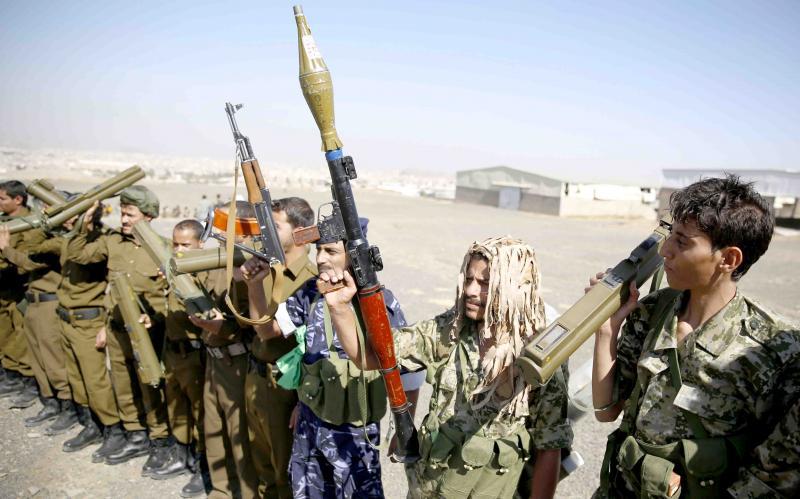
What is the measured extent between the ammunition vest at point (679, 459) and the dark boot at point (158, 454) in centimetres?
408

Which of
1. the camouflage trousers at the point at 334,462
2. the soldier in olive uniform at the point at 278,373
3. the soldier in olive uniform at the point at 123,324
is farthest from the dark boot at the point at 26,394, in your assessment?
the camouflage trousers at the point at 334,462

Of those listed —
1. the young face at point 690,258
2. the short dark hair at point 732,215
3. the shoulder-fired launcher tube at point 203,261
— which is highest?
the short dark hair at point 732,215

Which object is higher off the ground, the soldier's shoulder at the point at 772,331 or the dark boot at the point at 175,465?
the soldier's shoulder at the point at 772,331

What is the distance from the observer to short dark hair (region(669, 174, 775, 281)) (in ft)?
5.67

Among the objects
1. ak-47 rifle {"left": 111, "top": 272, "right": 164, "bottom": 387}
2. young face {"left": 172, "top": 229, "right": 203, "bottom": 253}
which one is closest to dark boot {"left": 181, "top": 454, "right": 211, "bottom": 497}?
ak-47 rifle {"left": 111, "top": 272, "right": 164, "bottom": 387}

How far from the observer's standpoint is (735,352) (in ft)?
5.79

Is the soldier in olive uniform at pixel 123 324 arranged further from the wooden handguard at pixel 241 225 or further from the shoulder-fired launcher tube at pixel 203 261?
the wooden handguard at pixel 241 225

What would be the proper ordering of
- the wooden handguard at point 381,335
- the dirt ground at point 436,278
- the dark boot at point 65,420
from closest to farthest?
the wooden handguard at point 381,335 < the dirt ground at point 436,278 < the dark boot at point 65,420

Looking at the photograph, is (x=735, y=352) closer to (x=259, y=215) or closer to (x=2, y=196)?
(x=259, y=215)

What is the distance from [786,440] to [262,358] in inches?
108

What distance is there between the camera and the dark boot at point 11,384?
5.91 meters

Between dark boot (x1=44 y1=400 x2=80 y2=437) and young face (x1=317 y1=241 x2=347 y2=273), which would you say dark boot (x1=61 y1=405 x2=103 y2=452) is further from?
young face (x1=317 y1=241 x2=347 y2=273)

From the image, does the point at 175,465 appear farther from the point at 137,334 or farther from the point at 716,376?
the point at 716,376

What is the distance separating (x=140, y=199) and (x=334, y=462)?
131 inches
